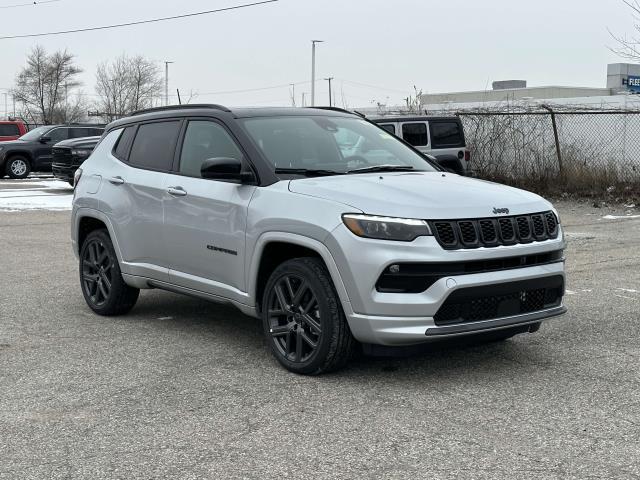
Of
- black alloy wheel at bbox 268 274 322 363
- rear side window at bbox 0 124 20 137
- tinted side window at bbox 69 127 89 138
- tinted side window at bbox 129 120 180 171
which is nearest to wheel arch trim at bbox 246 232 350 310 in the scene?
black alloy wheel at bbox 268 274 322 363

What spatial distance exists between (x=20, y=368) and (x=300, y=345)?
1.90 m

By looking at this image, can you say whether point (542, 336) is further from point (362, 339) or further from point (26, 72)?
point (26, 72)

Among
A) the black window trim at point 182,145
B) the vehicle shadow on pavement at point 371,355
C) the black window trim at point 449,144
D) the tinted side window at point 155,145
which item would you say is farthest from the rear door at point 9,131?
the black window trim at point 182,145

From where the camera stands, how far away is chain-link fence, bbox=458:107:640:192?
18.6 m

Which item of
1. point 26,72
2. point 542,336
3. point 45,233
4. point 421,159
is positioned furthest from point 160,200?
point 26,72

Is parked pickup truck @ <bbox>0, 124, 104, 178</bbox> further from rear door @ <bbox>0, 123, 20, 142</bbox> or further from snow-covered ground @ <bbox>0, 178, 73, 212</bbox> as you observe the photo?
rear door @ <bbox>0, 123, 20, 142</bbox>

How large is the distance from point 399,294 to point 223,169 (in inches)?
59.2

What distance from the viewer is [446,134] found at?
62.0 ft

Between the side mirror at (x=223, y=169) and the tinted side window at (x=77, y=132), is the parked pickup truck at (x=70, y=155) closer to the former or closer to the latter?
the tinted side window at (x=77, y=132)

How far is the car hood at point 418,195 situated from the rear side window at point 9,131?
91.0ft

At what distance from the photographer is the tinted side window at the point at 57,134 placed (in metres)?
26.8

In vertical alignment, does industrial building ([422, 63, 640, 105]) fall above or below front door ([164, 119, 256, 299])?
above

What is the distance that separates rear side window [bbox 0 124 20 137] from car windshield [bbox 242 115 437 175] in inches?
1055

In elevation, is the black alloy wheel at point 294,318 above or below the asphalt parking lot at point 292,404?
above
